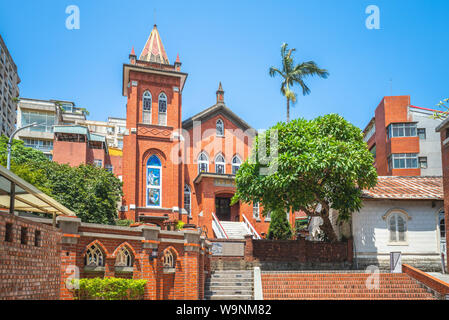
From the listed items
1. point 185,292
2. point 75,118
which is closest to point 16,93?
point 75,118

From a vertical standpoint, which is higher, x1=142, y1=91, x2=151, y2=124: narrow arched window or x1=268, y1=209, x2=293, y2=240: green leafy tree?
x1=142, y1=91, x2=151, y2=124: narrow arched window

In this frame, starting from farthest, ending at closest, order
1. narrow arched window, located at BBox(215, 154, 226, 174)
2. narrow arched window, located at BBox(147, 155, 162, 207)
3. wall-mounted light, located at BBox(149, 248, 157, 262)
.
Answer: narrow arched window, located at BBox(215, 154, 226, 174) → narrow arched window, located at BBox(147, 155, 162, 207) → wall-mounted light, located at BBox(149, 248, 157, 262)

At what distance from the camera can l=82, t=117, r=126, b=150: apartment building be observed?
75688 millimetres

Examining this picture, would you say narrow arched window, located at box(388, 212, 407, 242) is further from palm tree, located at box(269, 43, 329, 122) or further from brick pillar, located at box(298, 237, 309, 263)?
palm tree, located at box(269, 43, 329, 122)

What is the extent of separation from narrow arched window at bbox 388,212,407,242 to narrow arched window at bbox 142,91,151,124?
17.6 metres

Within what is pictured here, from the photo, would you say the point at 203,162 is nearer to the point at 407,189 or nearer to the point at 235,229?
the point at 235,229

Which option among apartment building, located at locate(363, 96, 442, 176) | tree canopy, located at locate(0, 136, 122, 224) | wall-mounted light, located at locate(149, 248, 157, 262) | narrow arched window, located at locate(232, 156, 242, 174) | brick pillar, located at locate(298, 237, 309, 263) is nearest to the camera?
wall-mounted light, located at locate(149, 248, 157, 262)

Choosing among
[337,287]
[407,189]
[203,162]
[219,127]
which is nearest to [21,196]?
[337,287]

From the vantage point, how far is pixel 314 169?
68.6ft

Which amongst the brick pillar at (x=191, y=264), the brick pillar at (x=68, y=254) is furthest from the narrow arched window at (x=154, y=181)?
the brick pillar at (x=68, y=254)

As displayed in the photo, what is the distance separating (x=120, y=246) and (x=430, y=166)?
31458mm

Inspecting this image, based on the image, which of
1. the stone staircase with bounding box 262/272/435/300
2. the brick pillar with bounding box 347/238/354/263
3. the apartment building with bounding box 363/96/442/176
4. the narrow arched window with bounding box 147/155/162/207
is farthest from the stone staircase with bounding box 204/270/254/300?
the apartment building with bounding box 363/96/442/176

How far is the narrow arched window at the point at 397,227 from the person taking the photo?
921 inches

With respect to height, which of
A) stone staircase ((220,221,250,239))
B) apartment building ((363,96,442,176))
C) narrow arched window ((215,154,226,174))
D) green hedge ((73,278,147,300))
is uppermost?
apartment building ((363,96,442,176))
